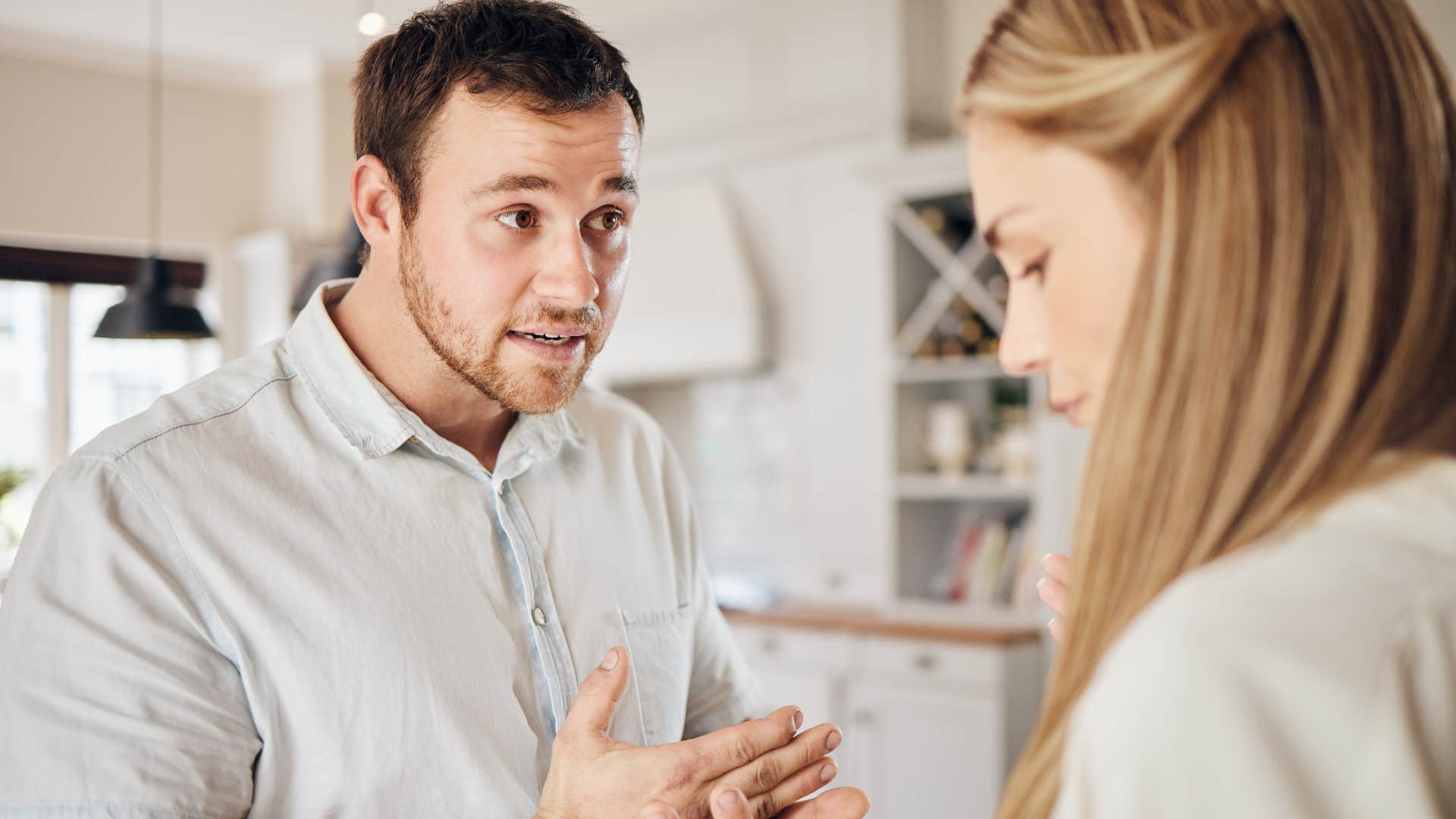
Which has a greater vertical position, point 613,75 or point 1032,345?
point 613,75

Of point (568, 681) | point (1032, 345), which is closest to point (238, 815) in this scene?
point (568, 681)

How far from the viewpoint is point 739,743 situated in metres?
1.22

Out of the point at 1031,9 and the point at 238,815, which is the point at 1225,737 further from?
the point at 238,815

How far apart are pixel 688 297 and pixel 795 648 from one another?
1.49 m

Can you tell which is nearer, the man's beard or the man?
the man

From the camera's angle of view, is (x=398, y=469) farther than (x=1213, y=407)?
Yes

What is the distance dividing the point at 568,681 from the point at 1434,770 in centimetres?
98

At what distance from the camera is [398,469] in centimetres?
136

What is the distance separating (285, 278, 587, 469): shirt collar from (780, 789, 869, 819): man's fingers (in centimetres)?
51

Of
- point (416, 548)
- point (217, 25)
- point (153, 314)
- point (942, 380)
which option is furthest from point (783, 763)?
point (217, 25)

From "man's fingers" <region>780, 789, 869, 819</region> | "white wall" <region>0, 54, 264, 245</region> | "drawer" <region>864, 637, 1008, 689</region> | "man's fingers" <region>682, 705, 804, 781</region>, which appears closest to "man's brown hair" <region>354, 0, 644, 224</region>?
"man's fingers" <region>682, 705, 804, 781</region>

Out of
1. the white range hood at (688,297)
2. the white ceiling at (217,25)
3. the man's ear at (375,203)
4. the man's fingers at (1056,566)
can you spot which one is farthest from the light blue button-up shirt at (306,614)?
the white ceiling at (217,25)

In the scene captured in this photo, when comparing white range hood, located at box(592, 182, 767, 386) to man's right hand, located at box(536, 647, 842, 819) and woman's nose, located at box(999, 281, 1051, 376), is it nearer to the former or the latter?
man's right hand, located at box(536, 647, 842, 819)

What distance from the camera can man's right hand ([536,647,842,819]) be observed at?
1171 mm
